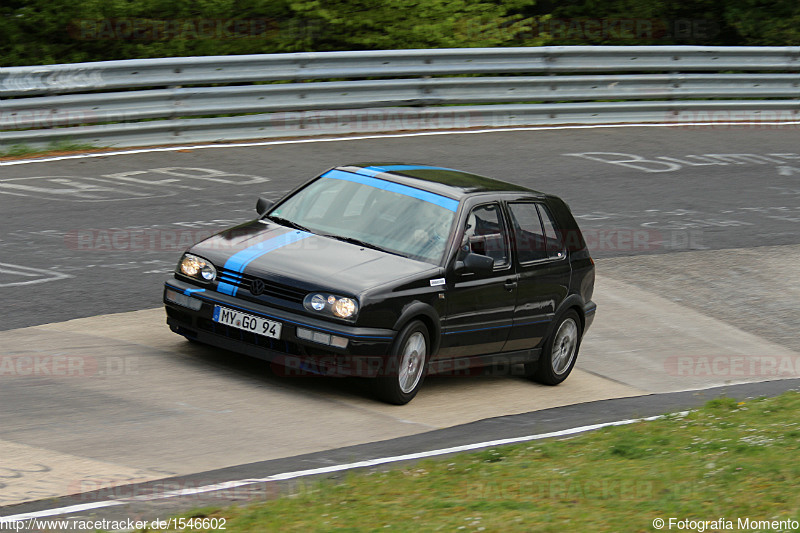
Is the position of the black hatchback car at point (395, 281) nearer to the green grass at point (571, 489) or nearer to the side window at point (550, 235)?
the side window at point (550, 235)

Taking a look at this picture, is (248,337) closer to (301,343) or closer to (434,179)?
(301,343)

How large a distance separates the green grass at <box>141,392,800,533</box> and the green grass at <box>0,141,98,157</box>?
10000mm

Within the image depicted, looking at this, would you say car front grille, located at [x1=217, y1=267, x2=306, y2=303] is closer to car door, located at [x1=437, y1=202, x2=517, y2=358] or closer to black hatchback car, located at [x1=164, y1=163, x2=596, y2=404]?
black hatchback car, located at [x1=164, y1=163, x2=596, y2=404]

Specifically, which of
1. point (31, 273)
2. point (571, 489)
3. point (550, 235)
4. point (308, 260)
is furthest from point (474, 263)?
point (31, 273)

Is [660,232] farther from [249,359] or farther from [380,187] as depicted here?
[249,359]

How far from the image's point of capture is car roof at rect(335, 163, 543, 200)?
365 inches

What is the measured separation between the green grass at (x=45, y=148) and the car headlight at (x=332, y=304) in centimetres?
866

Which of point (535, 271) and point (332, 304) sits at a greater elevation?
point (332, 304)

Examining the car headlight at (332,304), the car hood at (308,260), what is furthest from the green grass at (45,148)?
the car headlight at (332,304)

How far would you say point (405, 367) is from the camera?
330 inches

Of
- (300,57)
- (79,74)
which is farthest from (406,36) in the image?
(79,74)

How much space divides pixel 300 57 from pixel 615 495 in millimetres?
13003

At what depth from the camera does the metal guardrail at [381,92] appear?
15969 millimetres

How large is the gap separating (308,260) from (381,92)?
35.8ft
